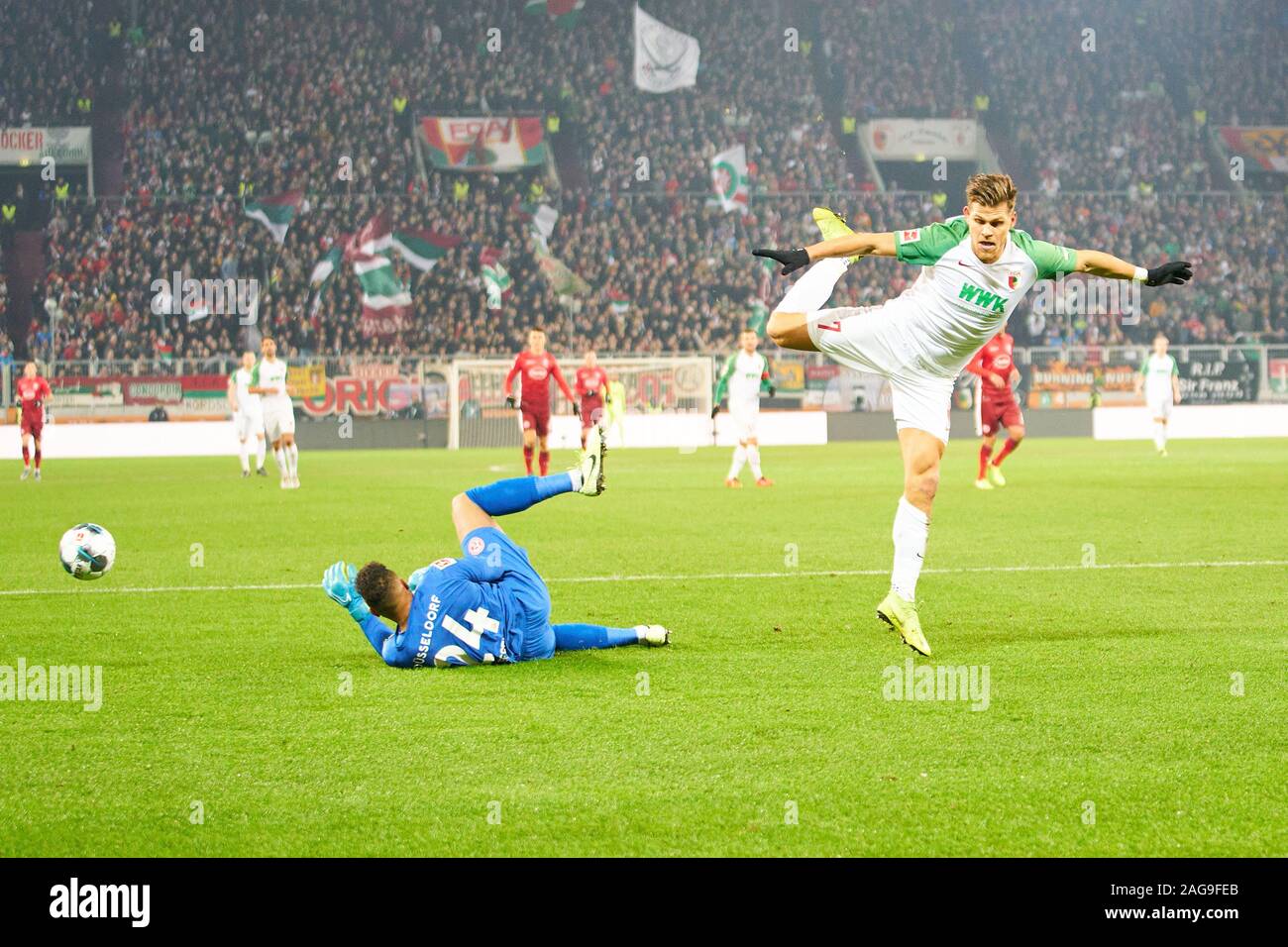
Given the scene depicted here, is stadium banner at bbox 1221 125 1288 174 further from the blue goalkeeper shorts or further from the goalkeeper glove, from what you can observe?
the goalkeeper glove

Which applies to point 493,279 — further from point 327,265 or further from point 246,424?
point 246,424

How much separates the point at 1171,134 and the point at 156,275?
31064 millimetres

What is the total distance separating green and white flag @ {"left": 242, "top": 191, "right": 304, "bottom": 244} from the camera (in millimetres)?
39625

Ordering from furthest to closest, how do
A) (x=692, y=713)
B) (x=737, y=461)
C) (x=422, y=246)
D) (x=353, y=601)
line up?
(x=422, y=246)
(x=737, y=461)
(x=353, y=601)
(x=692, y=713)

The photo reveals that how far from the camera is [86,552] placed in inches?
372

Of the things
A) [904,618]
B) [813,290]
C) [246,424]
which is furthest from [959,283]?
[246,424]

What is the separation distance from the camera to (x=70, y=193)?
133 feet

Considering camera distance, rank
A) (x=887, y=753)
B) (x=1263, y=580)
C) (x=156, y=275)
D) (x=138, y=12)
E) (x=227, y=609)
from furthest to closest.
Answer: (x=138, y=12) < (x=156, y=275) < (x=1263, y=580) < (x=227, y=609) < (x=887, y=753)

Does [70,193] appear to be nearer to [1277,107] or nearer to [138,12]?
[138,12]

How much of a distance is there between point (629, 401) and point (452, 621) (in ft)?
97.7

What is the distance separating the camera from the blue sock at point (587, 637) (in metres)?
7.34

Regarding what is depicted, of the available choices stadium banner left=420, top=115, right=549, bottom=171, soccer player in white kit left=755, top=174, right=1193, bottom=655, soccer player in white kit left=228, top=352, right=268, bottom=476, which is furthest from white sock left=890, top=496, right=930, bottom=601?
stadium banner left=420, top=115, right=549, bottom=171

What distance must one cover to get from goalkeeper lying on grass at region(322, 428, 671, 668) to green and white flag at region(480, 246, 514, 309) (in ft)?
105
